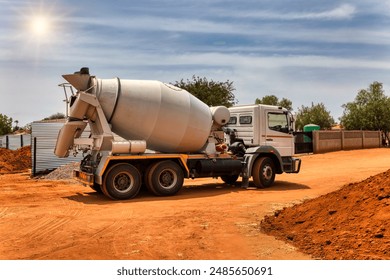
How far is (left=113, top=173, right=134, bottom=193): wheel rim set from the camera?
12.8 metres

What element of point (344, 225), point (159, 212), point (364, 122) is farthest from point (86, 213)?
point (364, 122)

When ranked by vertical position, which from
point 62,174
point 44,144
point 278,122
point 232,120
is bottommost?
point 62,174

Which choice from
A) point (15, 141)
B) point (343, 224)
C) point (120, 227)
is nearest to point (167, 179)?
point (120, 227)

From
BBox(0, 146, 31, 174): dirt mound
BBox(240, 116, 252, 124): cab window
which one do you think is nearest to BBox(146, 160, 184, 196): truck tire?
BBox(240, 116, 252, 124): cab window

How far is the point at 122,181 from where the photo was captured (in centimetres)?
1286

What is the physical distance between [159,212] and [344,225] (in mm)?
4826

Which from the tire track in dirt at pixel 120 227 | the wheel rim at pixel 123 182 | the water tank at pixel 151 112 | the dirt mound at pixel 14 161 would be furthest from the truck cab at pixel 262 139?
the dirt mound at pixel 14 161

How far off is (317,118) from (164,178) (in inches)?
2230

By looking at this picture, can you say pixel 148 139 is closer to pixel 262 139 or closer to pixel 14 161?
pixel 262 139

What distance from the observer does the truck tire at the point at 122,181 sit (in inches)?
494

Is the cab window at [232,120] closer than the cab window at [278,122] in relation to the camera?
No

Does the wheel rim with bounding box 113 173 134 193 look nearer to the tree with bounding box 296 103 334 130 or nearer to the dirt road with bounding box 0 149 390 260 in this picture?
the dirt road with bounding box 0 149 390 260

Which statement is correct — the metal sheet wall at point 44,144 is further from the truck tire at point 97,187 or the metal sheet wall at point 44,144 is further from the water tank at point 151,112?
the water tank at point 151,112

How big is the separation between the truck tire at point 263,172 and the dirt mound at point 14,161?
1692cm
